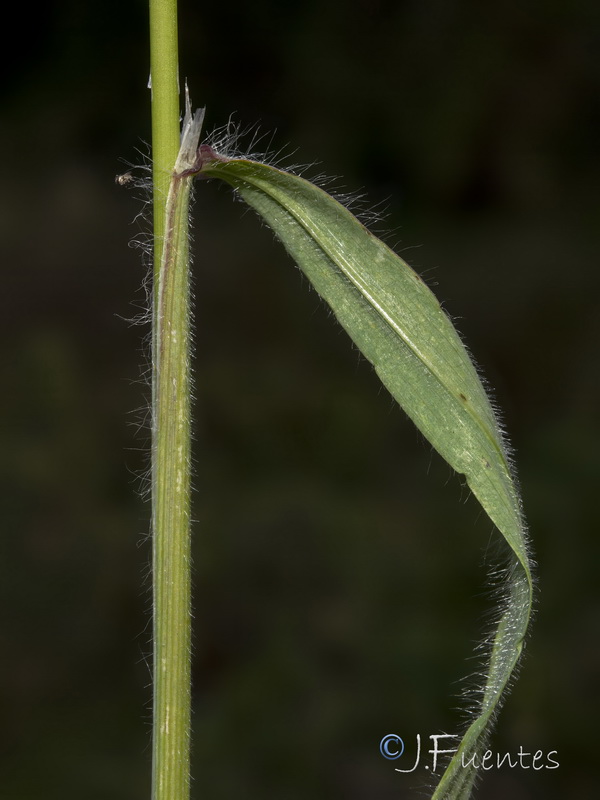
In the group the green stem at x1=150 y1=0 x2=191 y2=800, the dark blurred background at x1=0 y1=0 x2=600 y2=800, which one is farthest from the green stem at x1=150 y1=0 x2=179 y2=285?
the dark blurred background at x1=0 y1=0 x2=600 y2=800

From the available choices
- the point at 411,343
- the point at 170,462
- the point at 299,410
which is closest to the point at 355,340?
the point at 411,343

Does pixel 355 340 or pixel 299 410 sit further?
pixel 299 410

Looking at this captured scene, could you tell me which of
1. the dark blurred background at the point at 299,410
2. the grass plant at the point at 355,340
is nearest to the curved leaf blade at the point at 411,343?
the grass plant at the point at 355,340

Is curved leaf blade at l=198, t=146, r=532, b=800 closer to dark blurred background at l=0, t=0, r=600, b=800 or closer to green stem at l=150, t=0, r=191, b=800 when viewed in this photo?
green stem at l=150, t=0, r=191, b=800

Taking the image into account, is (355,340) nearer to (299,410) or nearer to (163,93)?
(163,93)

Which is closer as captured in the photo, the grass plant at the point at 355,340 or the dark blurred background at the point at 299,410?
the grass plant at the point at 355,340

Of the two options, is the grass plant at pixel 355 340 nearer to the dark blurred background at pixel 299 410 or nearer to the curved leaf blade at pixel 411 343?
the curved leaf blade at pixel 411 343
